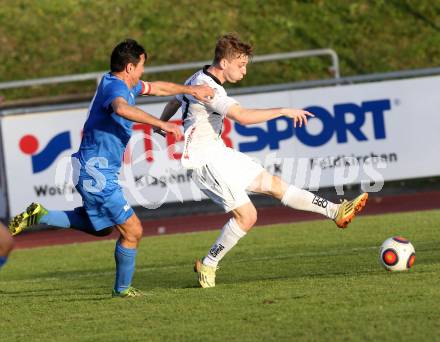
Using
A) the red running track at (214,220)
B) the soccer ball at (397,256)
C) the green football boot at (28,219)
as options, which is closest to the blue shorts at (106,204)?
the green football boot at (28,219)

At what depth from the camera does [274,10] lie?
24.5 meters

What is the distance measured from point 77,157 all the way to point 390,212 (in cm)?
778

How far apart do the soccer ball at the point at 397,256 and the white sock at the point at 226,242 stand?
4.05ft

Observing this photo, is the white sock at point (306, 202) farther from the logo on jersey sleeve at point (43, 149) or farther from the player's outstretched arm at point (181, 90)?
the logo on jersey sleeve at point (43, 149)

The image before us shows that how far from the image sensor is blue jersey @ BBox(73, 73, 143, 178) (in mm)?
8789

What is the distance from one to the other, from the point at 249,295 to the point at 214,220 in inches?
322

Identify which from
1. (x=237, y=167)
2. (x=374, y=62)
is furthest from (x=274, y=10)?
(x=237, y=167)

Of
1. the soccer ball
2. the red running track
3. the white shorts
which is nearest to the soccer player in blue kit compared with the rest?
the white shorts

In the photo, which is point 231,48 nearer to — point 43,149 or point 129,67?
point 129,67

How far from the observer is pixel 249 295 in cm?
853

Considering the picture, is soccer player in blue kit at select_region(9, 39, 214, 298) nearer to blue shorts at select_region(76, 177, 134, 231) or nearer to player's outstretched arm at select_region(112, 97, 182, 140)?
blue shorts at select_region(76, 177, 134, 231)

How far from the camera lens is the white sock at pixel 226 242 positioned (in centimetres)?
933

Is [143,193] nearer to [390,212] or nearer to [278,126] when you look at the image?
[278,126]

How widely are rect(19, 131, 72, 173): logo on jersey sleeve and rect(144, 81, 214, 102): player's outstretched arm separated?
25.7 ft
